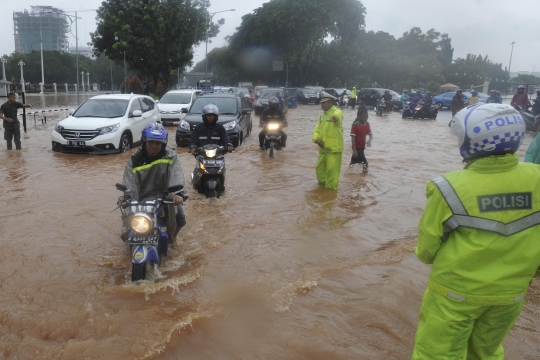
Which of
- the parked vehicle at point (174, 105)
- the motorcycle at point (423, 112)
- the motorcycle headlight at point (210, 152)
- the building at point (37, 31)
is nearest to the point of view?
the motorcycle headlight at point (210, 152)

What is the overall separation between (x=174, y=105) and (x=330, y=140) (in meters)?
12.6

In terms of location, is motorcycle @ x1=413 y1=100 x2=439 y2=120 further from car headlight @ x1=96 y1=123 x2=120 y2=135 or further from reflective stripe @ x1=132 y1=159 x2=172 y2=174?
reflective stripe @ x1=132 y1=159 x2=172 y2=174

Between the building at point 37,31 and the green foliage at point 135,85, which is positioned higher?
the building at point 37,31

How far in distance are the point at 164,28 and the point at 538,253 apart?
3423cm

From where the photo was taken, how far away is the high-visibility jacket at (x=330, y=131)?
317 inches

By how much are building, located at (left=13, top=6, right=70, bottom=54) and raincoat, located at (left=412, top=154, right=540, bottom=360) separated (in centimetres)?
15447

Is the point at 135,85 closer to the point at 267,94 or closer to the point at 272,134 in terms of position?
the point at 267,94

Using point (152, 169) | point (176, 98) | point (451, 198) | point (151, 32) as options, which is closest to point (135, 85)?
point (151, 32)

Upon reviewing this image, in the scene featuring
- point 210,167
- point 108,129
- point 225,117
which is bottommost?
point 210,167

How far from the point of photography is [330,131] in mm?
8125

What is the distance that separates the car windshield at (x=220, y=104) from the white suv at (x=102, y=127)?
1.56 meters

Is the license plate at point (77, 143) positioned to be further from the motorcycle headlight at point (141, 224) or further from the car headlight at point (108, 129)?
the motorcycle headlight at point (141, 224)

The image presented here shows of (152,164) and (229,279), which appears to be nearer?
(152,164)

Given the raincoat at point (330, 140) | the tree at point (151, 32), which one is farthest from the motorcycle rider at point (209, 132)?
the tree at point (151, 32)
